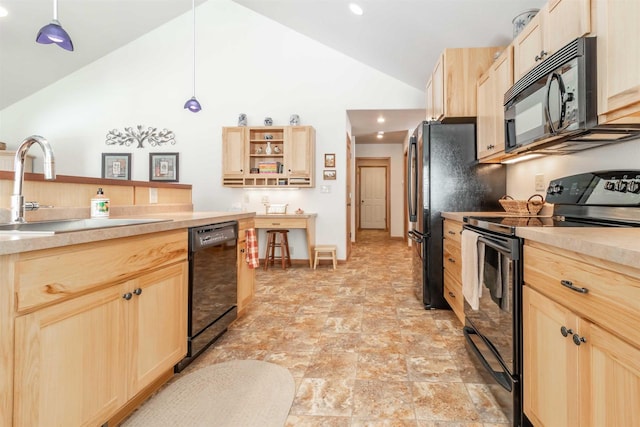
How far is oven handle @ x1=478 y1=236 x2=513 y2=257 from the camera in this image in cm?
143

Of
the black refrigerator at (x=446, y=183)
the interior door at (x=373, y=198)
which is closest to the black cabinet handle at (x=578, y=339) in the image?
the black refrigerator at (x=446, y=183)

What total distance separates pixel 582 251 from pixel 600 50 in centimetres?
101

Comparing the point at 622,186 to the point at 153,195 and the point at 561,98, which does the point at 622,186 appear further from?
the point at 153,195

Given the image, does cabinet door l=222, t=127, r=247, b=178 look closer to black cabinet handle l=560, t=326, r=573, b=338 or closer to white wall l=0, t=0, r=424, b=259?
white wall l=0, t=0, r=424, b=259

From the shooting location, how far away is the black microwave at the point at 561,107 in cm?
142

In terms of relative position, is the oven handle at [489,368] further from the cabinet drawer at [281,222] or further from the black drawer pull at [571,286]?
the cabinet drawer at [281,222]

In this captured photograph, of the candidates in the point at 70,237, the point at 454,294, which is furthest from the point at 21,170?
the point at 454,294

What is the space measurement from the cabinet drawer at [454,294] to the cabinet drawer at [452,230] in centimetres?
32

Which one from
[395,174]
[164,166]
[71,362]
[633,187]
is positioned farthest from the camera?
[395,174]

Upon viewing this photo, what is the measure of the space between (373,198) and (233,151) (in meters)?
5.79

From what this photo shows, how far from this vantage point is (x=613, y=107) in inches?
51.7

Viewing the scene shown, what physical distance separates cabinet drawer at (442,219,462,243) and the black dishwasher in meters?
1.63

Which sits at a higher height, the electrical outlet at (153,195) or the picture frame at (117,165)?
the picture frame at (117,165)

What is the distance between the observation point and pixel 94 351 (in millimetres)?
1163
